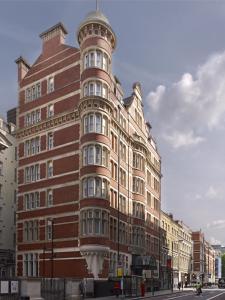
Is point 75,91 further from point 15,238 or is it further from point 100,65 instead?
point 15,238

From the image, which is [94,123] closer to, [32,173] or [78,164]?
[78,164]

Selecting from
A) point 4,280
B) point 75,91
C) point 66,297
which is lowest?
point 66,297

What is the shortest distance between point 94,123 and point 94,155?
381 centimetres

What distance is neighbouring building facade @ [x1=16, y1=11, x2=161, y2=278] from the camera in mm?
59188

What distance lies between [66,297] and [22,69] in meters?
39.1

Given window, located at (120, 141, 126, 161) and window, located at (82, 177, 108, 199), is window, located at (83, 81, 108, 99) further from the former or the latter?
window, located at (82, 177, 108, 199)

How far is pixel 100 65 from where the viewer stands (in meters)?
62.2

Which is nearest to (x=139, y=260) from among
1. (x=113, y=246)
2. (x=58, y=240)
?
(x=113, y=246)

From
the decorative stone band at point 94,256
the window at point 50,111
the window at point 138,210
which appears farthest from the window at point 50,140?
the window at point 138,210

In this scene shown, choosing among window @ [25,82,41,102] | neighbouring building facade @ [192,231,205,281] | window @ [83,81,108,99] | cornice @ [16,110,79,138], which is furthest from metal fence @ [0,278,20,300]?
neighbouring building facade @ [192,231,205,281]

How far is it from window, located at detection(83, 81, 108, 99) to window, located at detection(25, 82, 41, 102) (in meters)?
10.6

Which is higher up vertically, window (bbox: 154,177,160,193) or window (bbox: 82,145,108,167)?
window (bbox: 82,145,108,167)

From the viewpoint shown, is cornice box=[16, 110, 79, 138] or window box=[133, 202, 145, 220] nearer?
cornice box=[16, 110, 79, 138]

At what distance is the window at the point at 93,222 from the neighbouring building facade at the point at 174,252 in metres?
33.5
